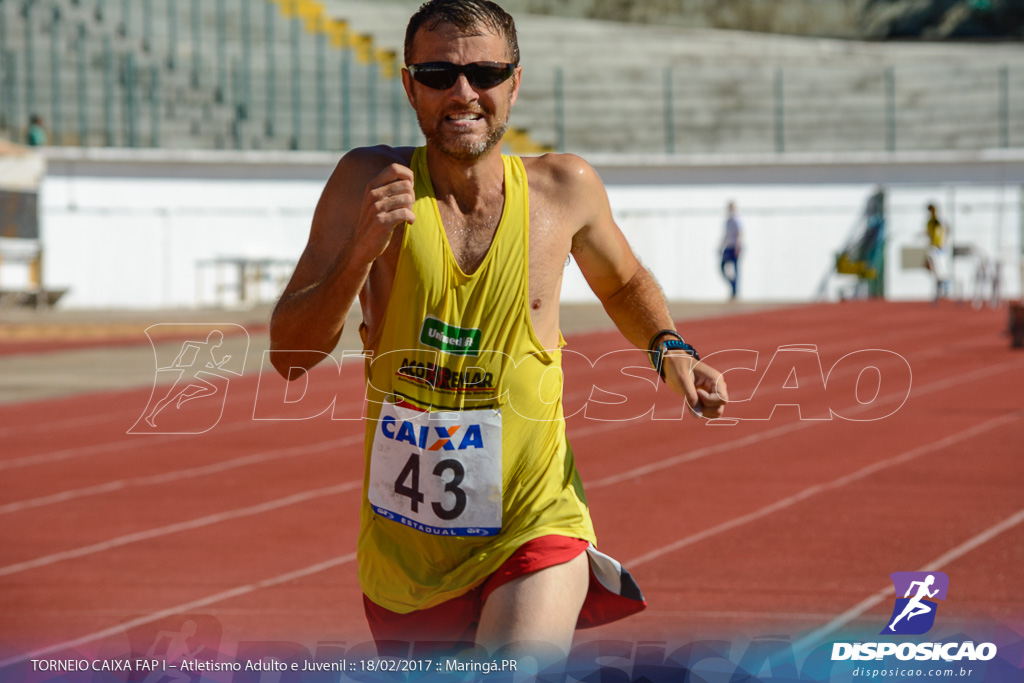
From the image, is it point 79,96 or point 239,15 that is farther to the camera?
point 239,15

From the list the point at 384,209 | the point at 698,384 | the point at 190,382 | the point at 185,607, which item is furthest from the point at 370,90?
the point at 384,209

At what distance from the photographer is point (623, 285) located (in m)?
3.18

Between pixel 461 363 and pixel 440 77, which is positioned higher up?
pixel 440 77

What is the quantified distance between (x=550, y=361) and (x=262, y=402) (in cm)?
1002

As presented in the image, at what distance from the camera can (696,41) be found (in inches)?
1366

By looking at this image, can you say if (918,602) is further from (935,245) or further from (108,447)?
(935,245)

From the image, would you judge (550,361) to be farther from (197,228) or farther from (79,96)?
(79,96)

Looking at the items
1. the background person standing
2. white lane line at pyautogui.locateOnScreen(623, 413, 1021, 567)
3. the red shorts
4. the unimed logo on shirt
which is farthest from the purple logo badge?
the background person standing

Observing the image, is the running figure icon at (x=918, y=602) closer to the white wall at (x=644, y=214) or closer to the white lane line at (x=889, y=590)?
the white lane line at (x=889, y=590)

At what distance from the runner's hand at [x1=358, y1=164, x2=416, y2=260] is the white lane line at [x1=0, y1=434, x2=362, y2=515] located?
226 inches

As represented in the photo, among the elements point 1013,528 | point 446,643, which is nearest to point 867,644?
point 446,643

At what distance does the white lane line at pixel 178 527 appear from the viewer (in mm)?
6465

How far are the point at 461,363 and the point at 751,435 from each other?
7.58m

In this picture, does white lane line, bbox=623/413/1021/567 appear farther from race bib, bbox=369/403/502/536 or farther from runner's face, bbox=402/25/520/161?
runner's face, bbox=402/25/520/161
